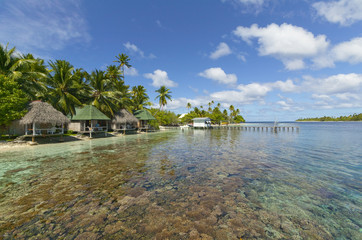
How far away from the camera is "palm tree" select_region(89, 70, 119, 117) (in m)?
25.6

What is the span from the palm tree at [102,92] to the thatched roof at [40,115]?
8.07m

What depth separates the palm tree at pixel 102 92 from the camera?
25609mm

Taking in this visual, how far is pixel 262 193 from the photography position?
536 centimetres

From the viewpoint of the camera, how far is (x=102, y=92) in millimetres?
25812

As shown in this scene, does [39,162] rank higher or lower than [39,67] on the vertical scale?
lower

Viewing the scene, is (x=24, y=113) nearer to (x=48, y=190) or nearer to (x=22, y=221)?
(x=48, y=190)

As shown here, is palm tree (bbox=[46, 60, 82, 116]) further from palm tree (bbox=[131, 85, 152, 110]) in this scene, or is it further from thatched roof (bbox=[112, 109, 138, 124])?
palm tree (bbox=[131, 85, 152, 110])

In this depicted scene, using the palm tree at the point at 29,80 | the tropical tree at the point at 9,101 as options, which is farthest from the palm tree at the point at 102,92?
the tropical tree at the point at 9,101

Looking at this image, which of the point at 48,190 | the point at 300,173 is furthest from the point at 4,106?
the point at 300,173

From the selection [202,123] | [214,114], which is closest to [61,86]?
[202,123]

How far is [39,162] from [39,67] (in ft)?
58.4

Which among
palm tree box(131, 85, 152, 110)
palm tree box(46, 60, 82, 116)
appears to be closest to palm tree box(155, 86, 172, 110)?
palm tree box(131, 85, 152, 110)

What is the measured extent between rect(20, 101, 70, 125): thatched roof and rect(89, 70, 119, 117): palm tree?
26.5 feet

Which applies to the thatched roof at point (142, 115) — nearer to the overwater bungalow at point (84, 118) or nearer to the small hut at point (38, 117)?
the overwater bungalow at point (84, 118)
